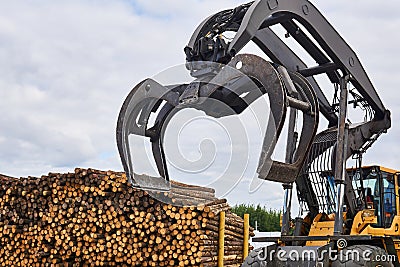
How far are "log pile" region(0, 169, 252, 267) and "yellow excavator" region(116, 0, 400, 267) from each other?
5.48 ft

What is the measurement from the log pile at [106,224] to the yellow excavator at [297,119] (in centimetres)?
167

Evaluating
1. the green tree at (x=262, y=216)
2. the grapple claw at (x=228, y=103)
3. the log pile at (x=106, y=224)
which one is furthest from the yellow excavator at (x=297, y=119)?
the green tree at (x=262, y=216)

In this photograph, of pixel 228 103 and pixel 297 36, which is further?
pixel 297 36

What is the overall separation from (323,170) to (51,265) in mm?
4451

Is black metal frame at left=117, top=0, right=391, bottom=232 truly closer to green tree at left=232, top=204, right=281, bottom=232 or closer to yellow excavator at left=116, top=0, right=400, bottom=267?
yellow excavator at left=116, top=0, right=400, bottom=267

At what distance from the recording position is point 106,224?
8.21 metres

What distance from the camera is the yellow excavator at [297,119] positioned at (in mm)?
4758

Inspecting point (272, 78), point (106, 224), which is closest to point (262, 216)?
point (106, 224)

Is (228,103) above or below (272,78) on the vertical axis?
below

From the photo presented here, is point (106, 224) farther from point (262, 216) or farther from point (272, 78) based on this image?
point (262, 216)

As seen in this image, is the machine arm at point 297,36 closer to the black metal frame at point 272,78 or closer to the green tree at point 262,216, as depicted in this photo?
the black metal frame at point 272,78

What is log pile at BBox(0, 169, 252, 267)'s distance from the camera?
783cm

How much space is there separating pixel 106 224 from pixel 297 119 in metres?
3.95

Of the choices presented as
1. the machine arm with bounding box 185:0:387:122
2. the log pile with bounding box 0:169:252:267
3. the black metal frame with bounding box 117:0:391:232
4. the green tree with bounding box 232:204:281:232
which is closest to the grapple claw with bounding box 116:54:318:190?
the black metal frame with bounding box 117:0:391:232
